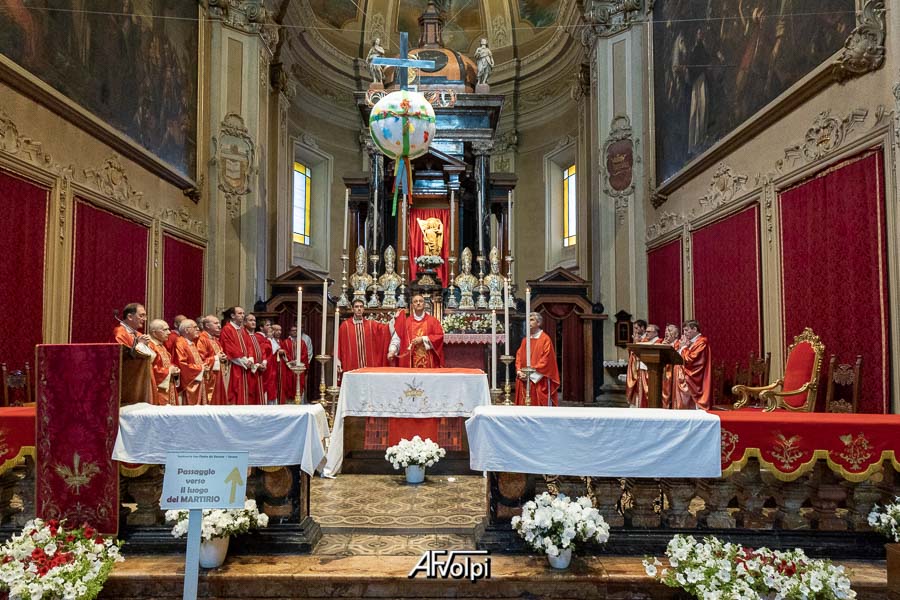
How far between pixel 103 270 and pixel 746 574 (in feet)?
26.9

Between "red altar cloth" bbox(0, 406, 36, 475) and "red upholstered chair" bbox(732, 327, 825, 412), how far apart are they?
222 inches

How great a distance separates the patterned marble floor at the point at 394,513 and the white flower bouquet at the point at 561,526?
53cm

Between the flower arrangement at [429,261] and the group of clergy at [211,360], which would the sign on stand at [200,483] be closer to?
the group of clergy at [211,360]

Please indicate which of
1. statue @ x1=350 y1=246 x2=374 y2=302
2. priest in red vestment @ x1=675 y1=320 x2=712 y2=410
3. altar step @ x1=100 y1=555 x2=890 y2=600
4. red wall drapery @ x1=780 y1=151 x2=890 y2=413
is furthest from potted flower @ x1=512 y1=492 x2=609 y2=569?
statue @ x1=350 y1=246 x2=374 y2=302

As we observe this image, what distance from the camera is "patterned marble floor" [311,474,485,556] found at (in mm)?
4102

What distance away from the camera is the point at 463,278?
1138cm

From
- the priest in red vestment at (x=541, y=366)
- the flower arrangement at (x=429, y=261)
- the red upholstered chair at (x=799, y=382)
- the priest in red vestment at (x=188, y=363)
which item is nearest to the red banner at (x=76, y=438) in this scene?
the priest in red vestment at (x=188, y=363)

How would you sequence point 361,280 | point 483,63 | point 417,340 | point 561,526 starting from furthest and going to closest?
point 483,63 < point 361,280 < point 417,340 < point 561,526

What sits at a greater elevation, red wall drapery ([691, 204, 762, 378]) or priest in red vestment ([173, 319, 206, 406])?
red wall drapery ([691, 204, 762, 378])

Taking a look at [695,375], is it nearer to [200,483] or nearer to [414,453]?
[414,453]

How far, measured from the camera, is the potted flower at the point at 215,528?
3641 mm

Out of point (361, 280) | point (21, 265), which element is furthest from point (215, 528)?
point (361, 280)

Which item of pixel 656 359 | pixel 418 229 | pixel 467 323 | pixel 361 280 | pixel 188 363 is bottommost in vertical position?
pixel 188 363

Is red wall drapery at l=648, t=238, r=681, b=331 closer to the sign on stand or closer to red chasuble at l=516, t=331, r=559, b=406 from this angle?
red chasuble at l=516, t=331, r=559, b=406
